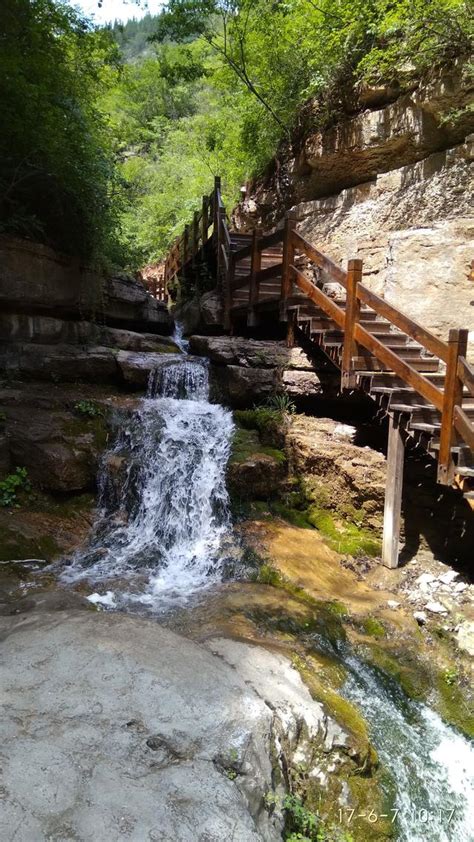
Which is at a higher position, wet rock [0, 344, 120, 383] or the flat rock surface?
wet rock [0, 344, 120, 383]

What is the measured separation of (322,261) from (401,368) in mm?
2578

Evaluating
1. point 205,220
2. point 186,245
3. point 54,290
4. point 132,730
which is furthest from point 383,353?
point 186,245

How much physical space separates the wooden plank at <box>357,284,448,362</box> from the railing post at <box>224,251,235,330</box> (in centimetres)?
470

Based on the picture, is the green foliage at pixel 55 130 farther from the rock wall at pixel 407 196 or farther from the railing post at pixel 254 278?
the rock wall at pixel 407 196

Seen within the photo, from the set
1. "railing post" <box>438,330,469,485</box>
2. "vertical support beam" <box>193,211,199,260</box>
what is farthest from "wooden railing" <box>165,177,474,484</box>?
"vertical support beam" <box>193,211,199,260</box>

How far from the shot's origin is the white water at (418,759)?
151 inches

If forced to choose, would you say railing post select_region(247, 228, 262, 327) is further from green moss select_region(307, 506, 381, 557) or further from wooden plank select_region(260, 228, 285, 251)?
green moss select_region(307, 506, 381, 557)

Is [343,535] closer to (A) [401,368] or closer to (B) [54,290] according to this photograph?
(A) [401,368]

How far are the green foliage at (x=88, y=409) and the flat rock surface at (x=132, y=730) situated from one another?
183 inches

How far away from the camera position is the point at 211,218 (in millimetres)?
14312

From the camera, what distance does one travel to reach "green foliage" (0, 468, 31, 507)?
6.98m

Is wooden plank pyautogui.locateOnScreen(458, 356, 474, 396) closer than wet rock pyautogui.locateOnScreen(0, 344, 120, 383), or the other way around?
wooden plank pyautogui.locateOnScreen(458, 356, 474, 396)

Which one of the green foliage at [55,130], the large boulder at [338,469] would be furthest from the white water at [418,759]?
the green foliage at [55,130]

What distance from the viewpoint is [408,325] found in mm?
6312
